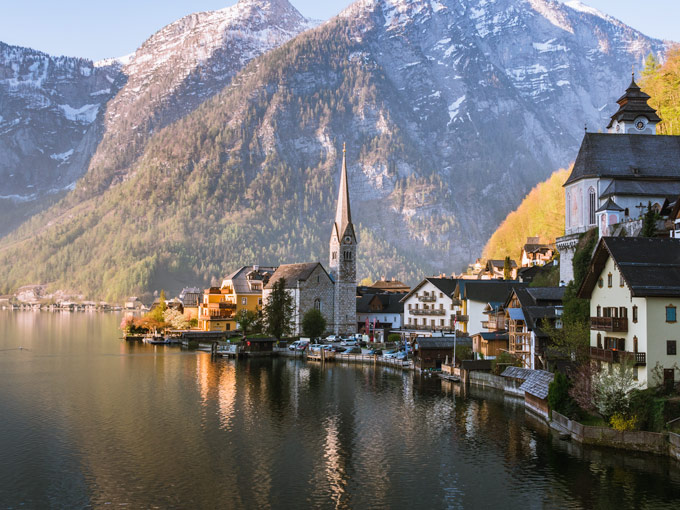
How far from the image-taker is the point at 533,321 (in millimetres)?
74812

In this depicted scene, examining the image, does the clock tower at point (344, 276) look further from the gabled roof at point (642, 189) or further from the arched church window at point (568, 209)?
the gabled roof at point (642, 189)

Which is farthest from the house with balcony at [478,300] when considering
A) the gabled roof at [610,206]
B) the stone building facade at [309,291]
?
the stone building facade at [309,291]

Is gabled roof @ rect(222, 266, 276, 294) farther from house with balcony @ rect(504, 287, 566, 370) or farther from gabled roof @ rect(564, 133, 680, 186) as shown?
gabled roof @ rect(564, 133, 680, 186)

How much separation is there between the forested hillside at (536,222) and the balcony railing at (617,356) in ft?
267

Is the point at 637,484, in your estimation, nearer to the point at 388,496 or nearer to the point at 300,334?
the point at 388,496

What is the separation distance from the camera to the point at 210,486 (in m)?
43.3

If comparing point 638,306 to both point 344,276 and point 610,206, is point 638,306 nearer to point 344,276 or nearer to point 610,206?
point 610,206

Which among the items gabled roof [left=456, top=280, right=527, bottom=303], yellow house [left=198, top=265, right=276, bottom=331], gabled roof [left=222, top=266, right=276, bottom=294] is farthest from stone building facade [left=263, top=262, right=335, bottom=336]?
gabled roof [left=456, top=280, right=527, bottom=303]

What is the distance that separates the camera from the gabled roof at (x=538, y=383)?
199ft

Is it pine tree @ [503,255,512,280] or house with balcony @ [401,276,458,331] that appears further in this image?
pine tree @ [503,255,512,280]

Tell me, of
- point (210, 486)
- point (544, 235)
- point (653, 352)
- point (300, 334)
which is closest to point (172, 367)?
point (300, 334)

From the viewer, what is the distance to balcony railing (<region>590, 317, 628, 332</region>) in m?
53.3

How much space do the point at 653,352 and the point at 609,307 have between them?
635cm

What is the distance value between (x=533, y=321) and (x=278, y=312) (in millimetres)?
62629
